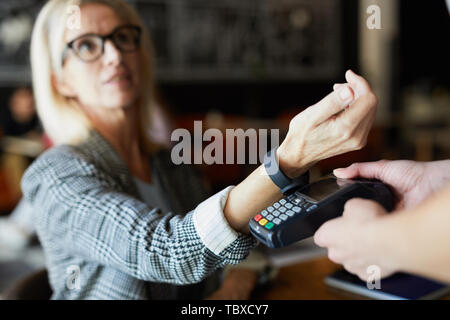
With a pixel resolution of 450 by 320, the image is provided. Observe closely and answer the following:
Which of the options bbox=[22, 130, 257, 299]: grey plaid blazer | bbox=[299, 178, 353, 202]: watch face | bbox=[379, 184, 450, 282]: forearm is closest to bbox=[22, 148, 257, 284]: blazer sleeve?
bbox=[22, 130, 257, 299]: grey plaid blazer

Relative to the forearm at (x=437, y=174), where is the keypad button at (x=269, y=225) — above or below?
below

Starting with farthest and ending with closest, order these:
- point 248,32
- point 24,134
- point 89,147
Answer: point 248,32
point 24,134
point 89,147

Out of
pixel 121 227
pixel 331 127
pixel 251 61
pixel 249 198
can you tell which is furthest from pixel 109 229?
pixel 251 61

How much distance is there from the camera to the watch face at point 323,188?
0.46m

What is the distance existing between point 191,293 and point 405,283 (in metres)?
0.32

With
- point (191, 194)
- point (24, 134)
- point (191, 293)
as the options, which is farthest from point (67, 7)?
point (24, 134)

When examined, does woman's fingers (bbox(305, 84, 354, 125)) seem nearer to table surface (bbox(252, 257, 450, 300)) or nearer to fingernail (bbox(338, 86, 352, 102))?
fingernail (bbox(338, 86, 352, 102))

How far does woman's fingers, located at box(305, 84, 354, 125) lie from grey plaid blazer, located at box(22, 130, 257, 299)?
7.0 inches

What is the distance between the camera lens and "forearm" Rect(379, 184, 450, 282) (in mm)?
333

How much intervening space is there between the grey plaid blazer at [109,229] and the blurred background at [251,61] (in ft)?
7.58

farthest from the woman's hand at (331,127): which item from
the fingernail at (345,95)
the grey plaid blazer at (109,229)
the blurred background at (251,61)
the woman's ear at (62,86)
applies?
the blurred background at (251,61)

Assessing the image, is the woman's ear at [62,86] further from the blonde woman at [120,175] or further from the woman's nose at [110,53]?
the woman's nose at [110,53]

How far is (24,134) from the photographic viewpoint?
3.05 m
